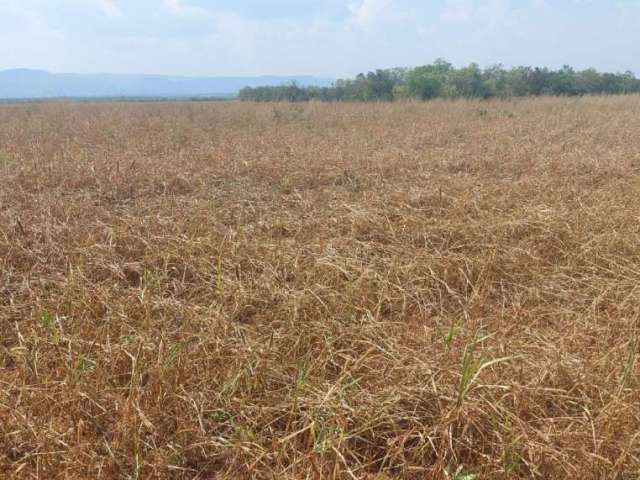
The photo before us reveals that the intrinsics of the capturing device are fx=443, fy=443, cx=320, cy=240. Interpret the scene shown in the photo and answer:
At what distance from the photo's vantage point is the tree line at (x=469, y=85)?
23797mm

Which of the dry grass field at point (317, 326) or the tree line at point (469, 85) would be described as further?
the tree line at point (469, 85)

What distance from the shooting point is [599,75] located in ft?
99.6

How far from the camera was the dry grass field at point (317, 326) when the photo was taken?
1.39 meters

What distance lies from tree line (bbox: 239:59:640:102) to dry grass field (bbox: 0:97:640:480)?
2032cm

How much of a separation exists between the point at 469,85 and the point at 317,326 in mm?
Result: 26627

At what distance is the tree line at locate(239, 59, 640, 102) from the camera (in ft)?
78.1

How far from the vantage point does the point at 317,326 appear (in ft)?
6.63

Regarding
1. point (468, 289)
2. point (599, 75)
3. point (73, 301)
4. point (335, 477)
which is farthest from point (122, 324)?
point (599, 75)

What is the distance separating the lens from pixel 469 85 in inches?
1002

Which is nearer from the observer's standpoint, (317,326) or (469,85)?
(317,326)

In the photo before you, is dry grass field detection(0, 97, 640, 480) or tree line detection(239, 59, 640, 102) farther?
tree line detection(239, 59, 640, 102)

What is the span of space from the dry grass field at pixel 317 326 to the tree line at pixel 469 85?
20.3 meters

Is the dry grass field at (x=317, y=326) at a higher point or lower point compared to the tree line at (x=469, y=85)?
lower

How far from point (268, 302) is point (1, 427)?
1.17m
